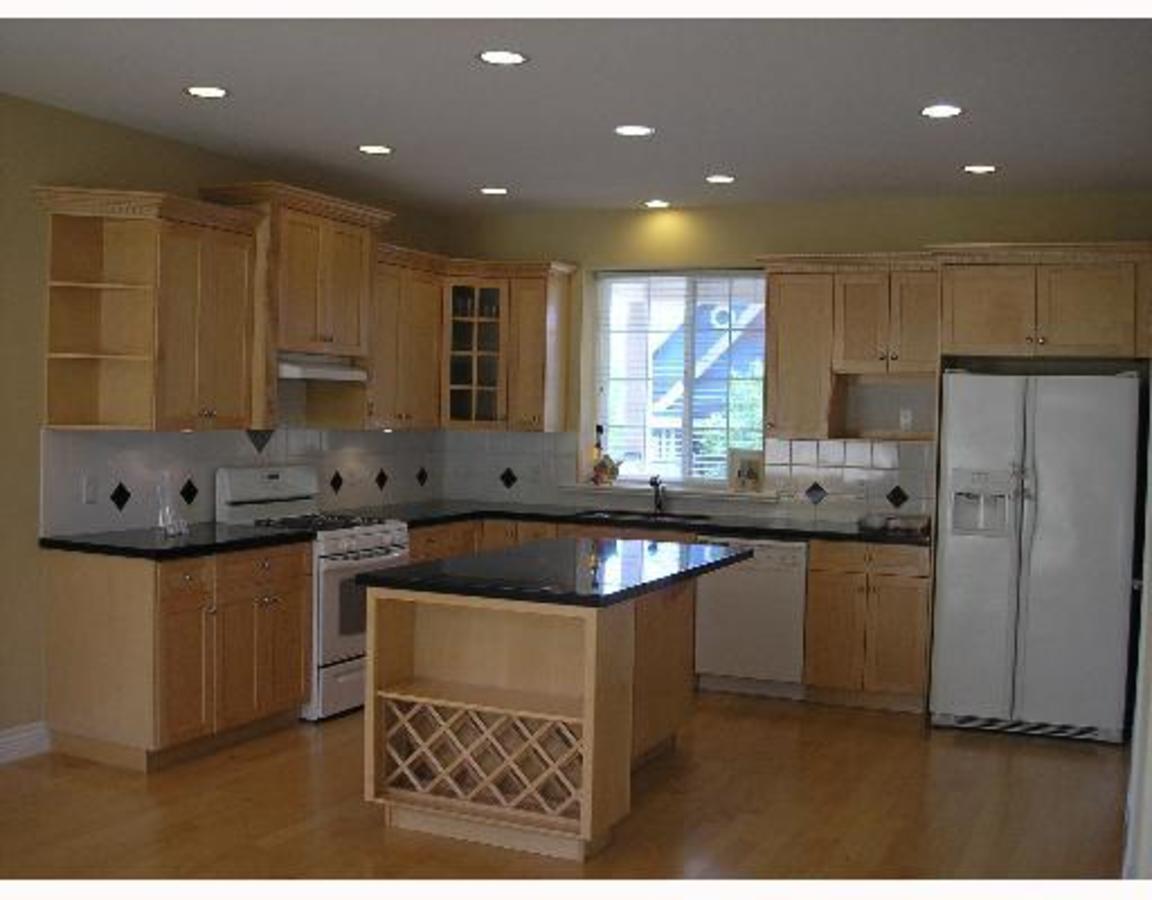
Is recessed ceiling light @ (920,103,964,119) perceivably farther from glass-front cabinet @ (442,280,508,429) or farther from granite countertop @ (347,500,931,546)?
glass-front cabinet @ (442,280,508,429)

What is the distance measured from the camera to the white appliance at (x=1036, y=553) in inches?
239

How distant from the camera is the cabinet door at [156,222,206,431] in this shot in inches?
216

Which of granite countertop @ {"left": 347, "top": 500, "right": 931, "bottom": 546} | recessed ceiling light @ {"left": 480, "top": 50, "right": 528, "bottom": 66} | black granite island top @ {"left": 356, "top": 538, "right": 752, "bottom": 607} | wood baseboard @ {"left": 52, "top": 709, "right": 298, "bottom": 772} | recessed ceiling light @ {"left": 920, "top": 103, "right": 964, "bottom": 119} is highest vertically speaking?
recessed ceiling light @ {"left": 920, "top": 103, "right": 964, "bottom": 119}

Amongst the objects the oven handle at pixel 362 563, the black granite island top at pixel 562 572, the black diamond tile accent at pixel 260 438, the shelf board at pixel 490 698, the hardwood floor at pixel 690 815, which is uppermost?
the black diamond tile accent at pixel 260 438

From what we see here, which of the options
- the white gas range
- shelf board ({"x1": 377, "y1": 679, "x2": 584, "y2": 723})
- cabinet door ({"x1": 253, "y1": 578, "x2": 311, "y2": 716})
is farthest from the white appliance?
cabinet door ({"x1": 253, "y1": 578, "x2": 311, "y2": 716})

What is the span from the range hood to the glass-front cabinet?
1.01 metres

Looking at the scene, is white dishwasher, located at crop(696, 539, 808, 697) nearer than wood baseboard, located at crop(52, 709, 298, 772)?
No

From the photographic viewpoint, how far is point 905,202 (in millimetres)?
7137

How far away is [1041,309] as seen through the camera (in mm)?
6336

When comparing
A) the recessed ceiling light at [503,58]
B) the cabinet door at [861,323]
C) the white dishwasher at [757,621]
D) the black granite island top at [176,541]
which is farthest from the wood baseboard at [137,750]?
the cabinet door at [861,323]

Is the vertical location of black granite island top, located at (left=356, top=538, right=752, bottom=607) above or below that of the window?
below

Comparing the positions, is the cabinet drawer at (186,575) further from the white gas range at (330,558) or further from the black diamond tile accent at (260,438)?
the black diamond tile accent at (260,438)

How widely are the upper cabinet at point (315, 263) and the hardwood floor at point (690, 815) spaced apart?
1.83 m
